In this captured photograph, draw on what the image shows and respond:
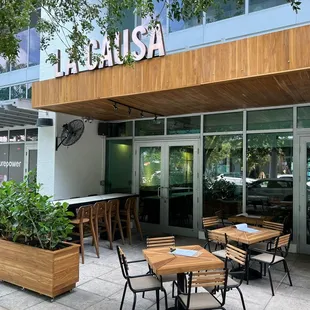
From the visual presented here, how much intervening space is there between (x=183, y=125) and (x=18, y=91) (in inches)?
184

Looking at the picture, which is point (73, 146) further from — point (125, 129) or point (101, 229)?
point (101, 229)

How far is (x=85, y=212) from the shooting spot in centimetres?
546

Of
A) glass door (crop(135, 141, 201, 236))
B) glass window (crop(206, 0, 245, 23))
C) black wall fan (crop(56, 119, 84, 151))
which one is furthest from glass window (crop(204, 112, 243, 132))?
black wall fan (crop(56, 119, 84, 151))

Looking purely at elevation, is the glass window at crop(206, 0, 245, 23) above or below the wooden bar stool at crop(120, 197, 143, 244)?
above

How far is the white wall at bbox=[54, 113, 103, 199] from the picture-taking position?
7.02 metres

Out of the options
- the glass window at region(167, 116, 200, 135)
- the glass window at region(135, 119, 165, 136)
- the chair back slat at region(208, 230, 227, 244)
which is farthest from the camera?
the glass window at region(135, 119, 165, 136)

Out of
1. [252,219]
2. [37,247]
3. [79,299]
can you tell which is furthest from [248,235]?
[37,247]

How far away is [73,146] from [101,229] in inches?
82.8

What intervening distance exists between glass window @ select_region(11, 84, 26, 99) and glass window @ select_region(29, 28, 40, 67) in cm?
65

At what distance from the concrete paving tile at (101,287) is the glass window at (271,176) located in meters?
3.34

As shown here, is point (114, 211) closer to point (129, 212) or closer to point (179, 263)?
point (129, 212)

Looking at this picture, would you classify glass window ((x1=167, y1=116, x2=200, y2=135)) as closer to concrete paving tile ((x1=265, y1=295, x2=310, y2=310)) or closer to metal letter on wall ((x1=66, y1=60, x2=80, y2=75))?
metal letter on wall ((x1=66, y1=60, x2=80, y2=75))

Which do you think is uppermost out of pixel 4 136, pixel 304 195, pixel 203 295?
pixel 4 136

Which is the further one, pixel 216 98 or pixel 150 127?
pixel 150 127
